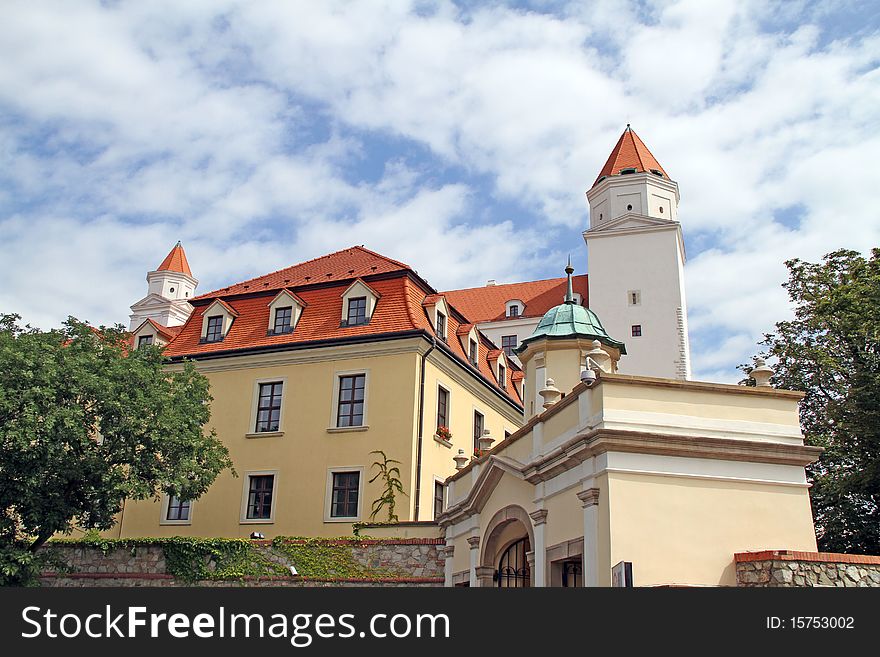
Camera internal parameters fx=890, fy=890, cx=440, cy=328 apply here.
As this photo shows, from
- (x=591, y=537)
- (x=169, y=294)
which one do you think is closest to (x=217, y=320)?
(x=591, y=537)

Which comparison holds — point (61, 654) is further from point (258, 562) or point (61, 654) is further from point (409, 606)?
point (258, 562)

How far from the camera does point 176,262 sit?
78.4 meters

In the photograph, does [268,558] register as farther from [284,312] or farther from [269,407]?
[284,312]

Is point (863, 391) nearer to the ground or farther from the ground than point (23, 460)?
farther from the ground

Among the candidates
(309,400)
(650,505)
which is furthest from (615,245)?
(650,505)

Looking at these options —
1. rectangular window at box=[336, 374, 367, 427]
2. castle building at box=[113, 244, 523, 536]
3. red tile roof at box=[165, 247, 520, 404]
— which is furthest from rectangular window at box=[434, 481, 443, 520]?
red tile roof at box=[165, 247, 520, 404]

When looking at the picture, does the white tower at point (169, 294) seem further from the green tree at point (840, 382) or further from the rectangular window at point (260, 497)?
the green tree at point (840, 382)

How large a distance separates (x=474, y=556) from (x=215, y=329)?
1674cm

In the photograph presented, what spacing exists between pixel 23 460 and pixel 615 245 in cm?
4181

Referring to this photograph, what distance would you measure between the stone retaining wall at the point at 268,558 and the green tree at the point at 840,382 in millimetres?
12721

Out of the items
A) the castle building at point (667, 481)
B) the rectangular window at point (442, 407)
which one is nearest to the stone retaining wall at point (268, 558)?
the castle building at point (667, 481)

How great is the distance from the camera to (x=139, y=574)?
83.4 ft

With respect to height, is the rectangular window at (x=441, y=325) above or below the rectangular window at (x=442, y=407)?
above

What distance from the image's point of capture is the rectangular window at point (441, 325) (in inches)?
1247
